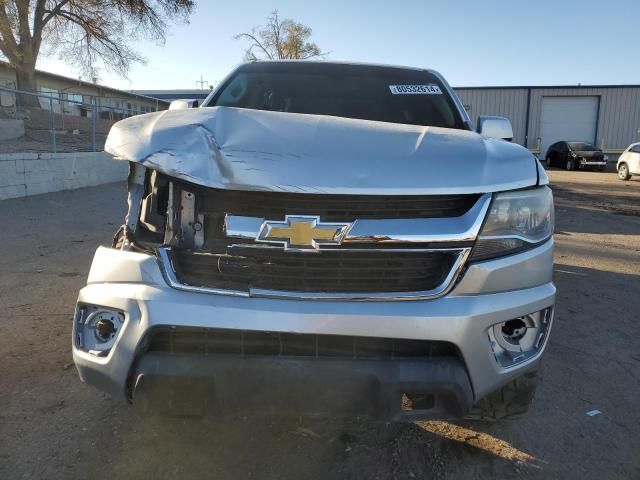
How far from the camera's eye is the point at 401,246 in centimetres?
193

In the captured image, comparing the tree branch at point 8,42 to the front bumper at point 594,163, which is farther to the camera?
the front bumper at point 594,163

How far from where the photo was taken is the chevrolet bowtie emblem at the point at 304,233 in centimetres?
191

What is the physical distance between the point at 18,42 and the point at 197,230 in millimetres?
26478

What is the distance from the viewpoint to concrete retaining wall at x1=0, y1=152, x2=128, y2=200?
32.4ft

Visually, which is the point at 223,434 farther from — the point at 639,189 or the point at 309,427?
the point at 639,189

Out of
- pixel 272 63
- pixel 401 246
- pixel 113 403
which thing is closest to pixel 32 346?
pixel 113 403

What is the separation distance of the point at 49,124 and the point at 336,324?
45.2 feet

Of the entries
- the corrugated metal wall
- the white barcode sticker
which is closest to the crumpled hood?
the white barcode sticker

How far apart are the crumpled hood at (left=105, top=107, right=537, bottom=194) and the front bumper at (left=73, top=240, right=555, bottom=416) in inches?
14.3

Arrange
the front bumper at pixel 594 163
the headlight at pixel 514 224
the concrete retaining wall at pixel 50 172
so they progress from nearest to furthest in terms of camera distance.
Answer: the headlight at pixel 514 224 < the concrete retaining wall at pixel 50 172 < the front bumper at pixel 594 163

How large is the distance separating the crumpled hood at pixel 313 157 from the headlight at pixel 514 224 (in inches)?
2.6

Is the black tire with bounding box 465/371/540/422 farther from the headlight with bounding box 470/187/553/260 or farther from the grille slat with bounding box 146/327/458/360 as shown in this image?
the headlight with bounding box 470/187/553/260

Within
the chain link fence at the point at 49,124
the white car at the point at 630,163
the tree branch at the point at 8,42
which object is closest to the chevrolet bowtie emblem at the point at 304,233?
the chain link fence at the point at 49,124

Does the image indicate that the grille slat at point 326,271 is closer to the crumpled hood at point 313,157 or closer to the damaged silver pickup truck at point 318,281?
the damaged silver pickup truck at point 318,281
